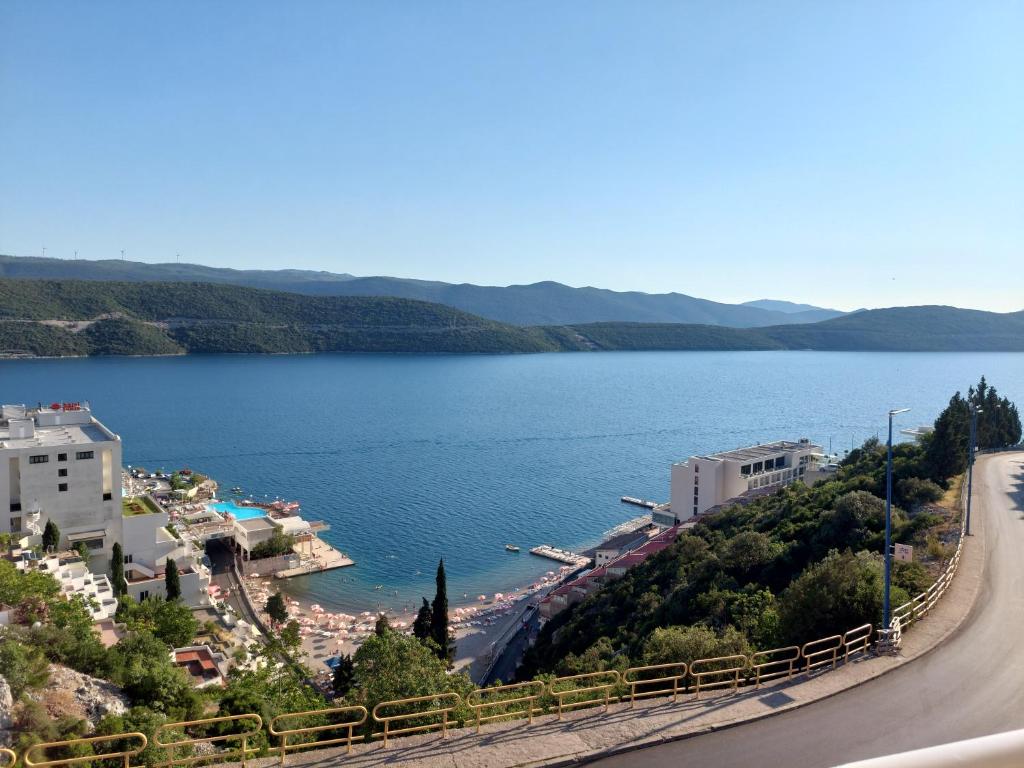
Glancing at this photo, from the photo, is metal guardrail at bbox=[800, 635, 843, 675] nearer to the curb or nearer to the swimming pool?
the curb

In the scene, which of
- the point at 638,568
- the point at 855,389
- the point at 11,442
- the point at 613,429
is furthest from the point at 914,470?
the point at 855,389

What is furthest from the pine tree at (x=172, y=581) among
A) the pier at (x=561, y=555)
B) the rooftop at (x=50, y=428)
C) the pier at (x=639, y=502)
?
→ the pier at (x=639, y=502)

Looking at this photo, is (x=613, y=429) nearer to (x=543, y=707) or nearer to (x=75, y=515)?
(x=75, y=515)

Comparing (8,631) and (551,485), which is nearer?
(8,631)

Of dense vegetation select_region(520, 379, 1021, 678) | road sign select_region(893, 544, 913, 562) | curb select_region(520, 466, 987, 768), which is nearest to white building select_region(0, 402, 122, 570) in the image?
dense vegetation select_region(520, 379, 1021, 678)

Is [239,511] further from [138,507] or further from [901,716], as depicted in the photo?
[901,716]
